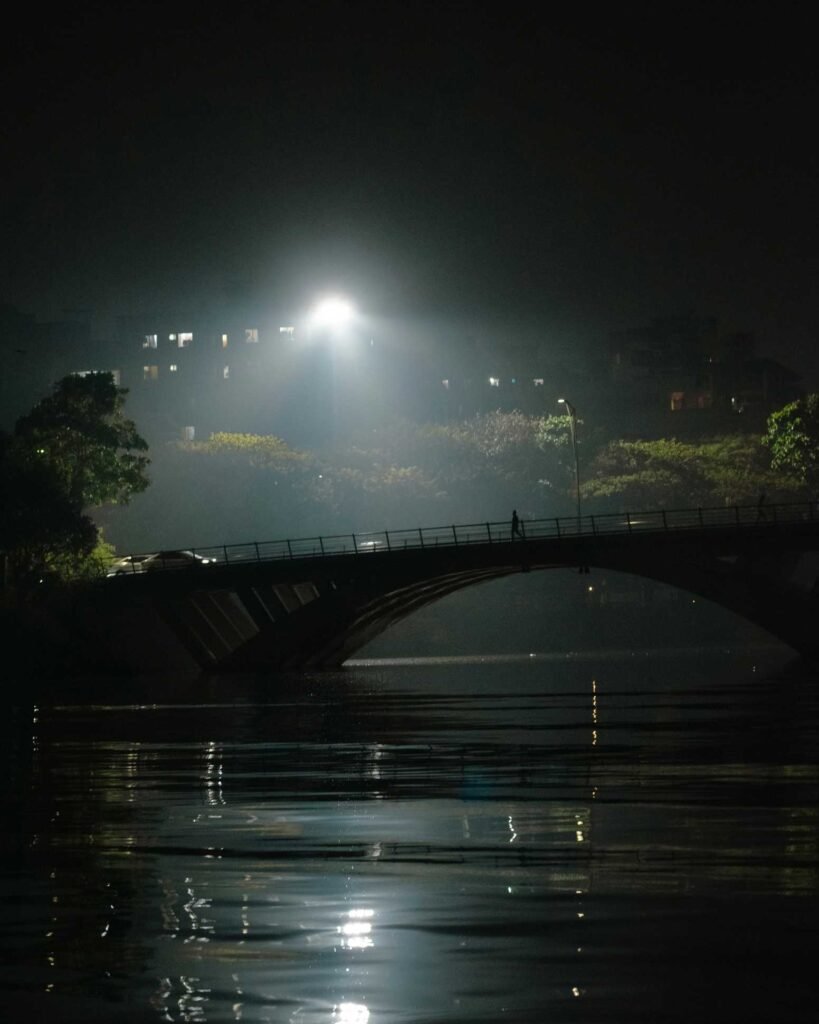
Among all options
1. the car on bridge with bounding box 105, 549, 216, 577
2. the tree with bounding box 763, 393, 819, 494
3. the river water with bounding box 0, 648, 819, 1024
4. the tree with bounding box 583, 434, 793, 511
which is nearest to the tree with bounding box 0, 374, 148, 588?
the car on bridge with bounding box 105, 549, 216, 577

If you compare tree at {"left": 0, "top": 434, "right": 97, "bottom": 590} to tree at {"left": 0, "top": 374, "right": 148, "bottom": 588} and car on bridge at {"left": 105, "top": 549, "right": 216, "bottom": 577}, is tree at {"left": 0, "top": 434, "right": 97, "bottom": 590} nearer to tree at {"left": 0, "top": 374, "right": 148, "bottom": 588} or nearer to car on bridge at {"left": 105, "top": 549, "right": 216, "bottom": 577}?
tree at {"left": 0, "top": 374, "right": 148, "bottom": 588}

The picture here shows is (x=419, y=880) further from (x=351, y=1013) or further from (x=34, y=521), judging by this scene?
(x=34, y=521)

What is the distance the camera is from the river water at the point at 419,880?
12031mm

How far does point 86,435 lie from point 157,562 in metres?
8.56

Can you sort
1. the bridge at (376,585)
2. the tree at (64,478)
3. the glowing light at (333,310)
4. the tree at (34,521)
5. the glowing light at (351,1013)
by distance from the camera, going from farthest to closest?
the glowing light at (333,310)
the tree at (64,478)
the tree at (34,521)
the bridge at (376,585)
the glowing light at (351,1013)

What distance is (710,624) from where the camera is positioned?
177375 millimetres

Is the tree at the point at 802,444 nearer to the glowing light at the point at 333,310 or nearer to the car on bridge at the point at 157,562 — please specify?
the glowing light at the point at 333,310

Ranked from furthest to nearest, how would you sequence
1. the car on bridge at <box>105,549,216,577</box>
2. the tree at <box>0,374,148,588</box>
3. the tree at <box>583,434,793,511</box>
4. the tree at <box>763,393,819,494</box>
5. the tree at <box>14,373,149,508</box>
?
the tree at <box>583,434,793,511</box> → the tree at <box>763,393,819,494</box> → the tree at <box>14,373,149,508</box> → the car on bridge at <box>105,549,216,577</box> → the tree at <box>0,374,148,588</box>

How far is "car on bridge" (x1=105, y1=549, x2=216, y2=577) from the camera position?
115188 millimetres

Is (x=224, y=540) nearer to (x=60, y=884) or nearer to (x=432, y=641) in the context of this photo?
(x=432, y=641)

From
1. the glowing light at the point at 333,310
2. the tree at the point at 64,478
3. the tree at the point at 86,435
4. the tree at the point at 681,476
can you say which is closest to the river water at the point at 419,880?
the tree at the point at 64,478

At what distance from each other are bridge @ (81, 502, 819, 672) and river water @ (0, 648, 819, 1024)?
6064cm

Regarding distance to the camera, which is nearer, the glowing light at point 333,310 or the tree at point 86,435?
the tree at point 86,435

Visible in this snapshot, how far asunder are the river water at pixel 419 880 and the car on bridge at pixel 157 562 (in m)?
73.8
